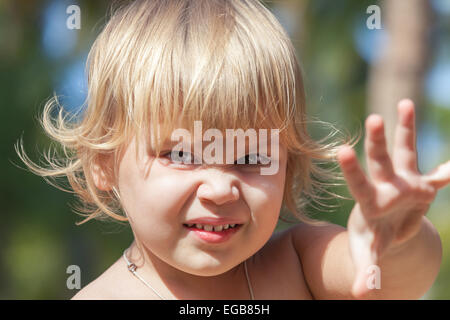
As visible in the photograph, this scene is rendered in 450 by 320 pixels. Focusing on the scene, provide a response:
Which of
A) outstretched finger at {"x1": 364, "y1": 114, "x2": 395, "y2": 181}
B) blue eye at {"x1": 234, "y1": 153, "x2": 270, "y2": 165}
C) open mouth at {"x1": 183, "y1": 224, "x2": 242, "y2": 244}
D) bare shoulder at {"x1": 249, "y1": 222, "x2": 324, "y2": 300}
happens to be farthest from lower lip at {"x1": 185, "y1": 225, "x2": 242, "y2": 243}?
outstretched finger at {"x1": 364, "y1": 114, "x2": 395, "y2": 181}

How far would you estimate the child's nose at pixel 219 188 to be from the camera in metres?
1.41

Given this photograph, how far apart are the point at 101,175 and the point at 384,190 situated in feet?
2.98

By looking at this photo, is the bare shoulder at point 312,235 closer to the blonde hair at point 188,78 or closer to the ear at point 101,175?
the blonde hair at point 188,78

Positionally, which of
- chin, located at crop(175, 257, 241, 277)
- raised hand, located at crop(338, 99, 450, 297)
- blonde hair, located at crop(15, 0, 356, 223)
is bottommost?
chin, located at crop(175, 257, 241, 277)

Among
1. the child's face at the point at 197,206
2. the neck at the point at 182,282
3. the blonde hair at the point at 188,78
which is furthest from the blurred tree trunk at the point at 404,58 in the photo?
the child's face at the point at 197,206

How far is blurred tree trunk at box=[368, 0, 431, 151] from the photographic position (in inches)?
169

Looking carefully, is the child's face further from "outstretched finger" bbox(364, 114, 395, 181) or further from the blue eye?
"outstretched finger" bbox(364, 114, 395, 181)

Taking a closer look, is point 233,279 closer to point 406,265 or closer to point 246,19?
point 406,265

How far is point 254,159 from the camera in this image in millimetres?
1505

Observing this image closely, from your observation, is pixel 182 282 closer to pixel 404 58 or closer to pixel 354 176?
pixel 354 176

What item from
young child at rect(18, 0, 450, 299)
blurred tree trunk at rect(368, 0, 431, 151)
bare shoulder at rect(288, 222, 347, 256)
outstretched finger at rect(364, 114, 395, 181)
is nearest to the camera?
outstretched finger at rect(364, 114, 395, 181)

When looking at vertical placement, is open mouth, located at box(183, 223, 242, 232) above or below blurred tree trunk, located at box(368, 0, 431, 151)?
below

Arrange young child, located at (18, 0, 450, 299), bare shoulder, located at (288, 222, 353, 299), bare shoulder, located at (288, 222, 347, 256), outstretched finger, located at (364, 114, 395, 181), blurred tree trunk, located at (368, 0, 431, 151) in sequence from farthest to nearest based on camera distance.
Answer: blurred tree trunk, located at (368, 0, 431, 151) < bare shoulder, located at (288, 222, 347, 256) < bare shoulder, located at (288, 222, 353, 299) < young child, located at (18, 0, 450, 299) < outstretched finger, located at (364, 114, 395, 181)
